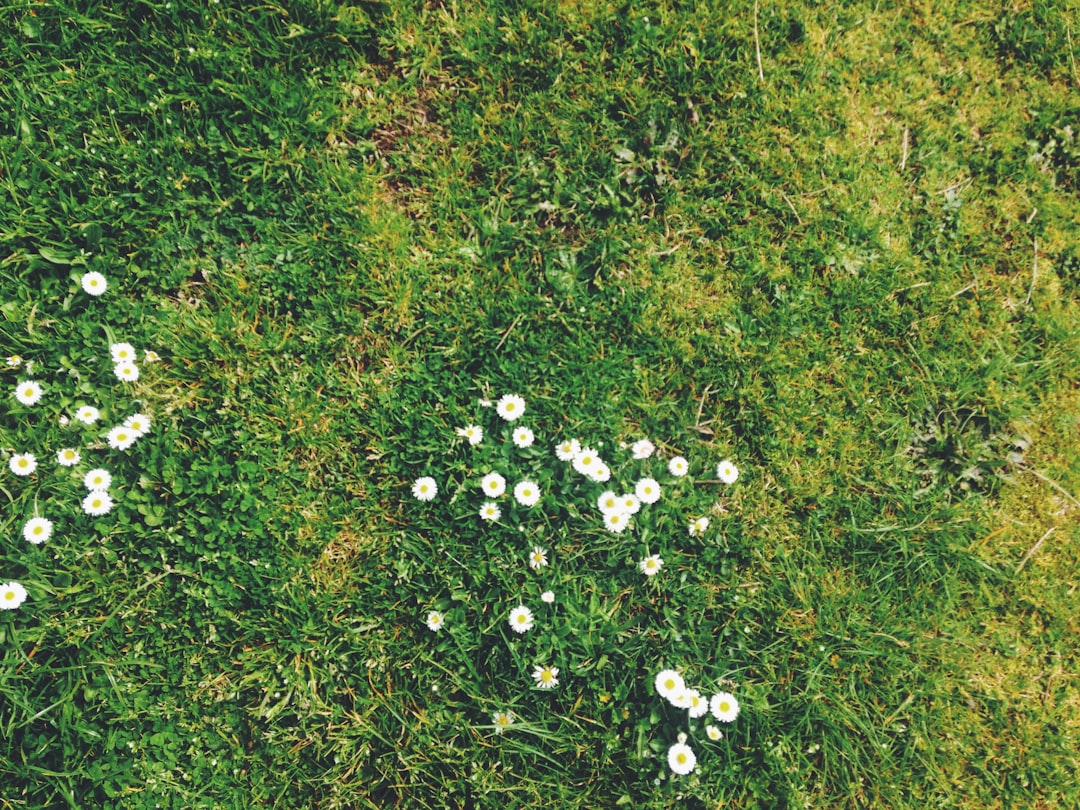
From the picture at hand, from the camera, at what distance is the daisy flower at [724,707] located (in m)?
2.56

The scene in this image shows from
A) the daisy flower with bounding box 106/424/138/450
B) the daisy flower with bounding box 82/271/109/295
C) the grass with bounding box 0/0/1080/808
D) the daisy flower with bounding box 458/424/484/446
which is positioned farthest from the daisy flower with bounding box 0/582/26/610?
the daisy flower with bounding box 458/424/484/446

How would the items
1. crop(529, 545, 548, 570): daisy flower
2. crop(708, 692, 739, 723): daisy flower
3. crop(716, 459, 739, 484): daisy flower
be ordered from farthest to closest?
crop(716, 459, 739, 484): daisy flower < crop(529, 545, 548, 570): daisy flower < crop(708, 692, 739, 723): daisy flower

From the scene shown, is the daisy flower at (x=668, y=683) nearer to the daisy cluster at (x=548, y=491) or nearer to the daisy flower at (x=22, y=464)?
the daisy cluster at (x=548, y=491)

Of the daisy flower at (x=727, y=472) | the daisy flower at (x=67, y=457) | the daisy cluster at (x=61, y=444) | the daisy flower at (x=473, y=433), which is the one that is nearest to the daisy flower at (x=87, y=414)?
the daisy cluster at (x=61, y=444)

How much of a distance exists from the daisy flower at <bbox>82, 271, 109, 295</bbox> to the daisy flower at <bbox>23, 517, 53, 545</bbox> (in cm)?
86

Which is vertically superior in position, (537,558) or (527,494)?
(527,494)

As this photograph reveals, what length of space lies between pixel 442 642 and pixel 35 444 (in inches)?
63.9

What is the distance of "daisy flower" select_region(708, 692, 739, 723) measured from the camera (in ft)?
8.39

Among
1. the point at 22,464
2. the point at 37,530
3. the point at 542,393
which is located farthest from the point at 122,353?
the point at 542,393

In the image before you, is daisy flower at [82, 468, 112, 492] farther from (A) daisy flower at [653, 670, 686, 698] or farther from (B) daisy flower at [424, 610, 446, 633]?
(A) daisy flower at [653, 670, 686, 698]

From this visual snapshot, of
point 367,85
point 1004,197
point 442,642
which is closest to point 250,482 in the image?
point 442,642

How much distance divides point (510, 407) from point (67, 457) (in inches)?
63.3

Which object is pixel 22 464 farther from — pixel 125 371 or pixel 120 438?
pixel 125 371

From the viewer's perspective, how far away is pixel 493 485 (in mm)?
2738
